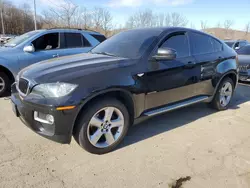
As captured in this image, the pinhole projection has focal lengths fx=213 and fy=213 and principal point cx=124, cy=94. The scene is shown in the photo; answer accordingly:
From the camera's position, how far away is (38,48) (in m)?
5.57

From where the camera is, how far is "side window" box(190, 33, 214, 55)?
381 cm

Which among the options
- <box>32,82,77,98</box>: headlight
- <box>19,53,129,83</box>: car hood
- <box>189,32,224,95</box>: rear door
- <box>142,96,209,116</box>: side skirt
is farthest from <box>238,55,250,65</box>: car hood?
<box>32,82,77,98</box>: headlight

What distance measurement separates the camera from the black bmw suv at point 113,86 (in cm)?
240

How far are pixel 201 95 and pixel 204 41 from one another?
1.03 metres

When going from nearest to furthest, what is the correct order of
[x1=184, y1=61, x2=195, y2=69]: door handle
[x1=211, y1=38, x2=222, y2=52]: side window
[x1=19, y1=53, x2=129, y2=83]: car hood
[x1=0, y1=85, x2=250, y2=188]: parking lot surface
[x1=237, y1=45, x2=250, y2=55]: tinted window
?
[x1=0, y1=85, x2=250, y2=188]: parking lot surface, [x1=19, y1=53, x2=129, y2=83]: car hood, [x1=184, y1=61, x2=195, y2=69]: door handle, [x1=211, y1=38, x2=222, y2=52]: side window, [x1=237, y1=45, x2=250, y2=55]: tinted window

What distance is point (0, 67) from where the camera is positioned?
5.06 metres

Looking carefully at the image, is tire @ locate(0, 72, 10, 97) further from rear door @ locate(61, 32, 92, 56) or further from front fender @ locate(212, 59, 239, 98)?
front fender @ locate(212, 59, 239, 98)

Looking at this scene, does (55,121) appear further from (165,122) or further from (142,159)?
(165,122)

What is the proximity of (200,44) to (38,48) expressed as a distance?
4.01 metres

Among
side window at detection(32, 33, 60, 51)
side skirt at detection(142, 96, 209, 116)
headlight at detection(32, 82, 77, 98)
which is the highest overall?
side window at detection(32, 33, 60, 51)

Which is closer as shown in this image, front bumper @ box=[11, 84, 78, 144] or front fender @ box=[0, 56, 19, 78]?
front bumper @ box=[11, 84, 78, 144]

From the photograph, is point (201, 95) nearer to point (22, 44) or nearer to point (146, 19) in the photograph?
point (22, 44)

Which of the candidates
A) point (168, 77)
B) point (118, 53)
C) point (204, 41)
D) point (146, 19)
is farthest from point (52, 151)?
point (146, 19)

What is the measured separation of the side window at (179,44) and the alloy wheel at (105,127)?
4.60ft
